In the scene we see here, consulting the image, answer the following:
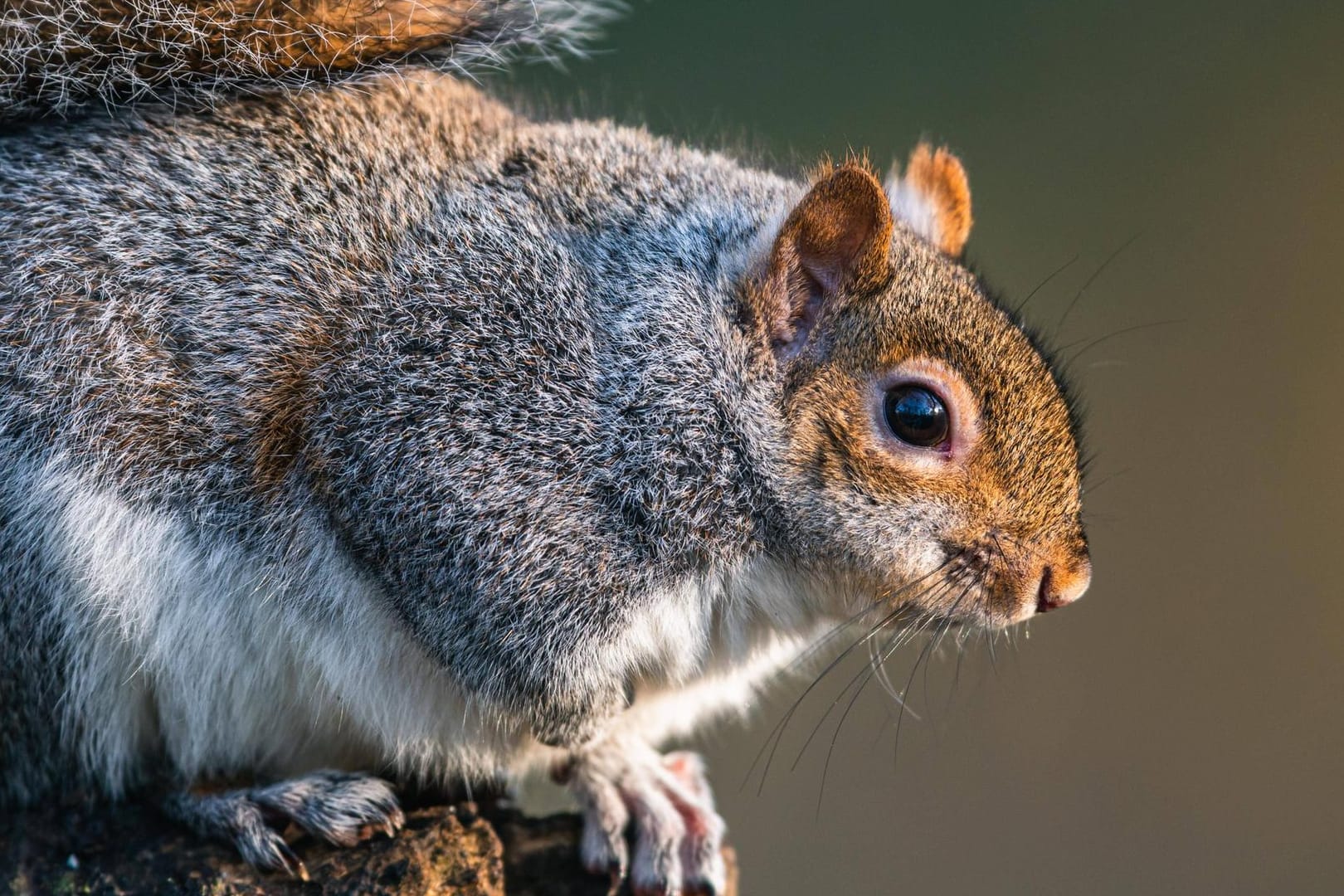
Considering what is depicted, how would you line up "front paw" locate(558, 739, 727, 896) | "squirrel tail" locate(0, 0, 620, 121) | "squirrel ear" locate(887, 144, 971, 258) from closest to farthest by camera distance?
"squirrel tail" locate(0, 0, 620, 121) < "front paw" locate(558, 739, 727, 896) < "squirrel ear" locate(887, 144, 971, 258)

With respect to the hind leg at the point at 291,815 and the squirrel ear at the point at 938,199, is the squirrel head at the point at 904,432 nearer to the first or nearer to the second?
the squirrel ear at the point at 938,199

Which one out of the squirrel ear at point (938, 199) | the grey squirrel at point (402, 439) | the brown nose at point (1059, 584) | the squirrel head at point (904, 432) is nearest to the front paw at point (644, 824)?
the grey squirrel at point (402, 439)

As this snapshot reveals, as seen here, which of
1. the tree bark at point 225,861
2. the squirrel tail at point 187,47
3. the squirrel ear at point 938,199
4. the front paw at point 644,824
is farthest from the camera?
the squirrel ear at point 938,199

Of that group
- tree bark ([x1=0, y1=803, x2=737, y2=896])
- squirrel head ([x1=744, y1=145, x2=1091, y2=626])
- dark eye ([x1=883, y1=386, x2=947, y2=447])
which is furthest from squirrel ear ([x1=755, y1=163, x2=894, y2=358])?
tree bark ([x1=0, y1=803, x2=737, y2=896])

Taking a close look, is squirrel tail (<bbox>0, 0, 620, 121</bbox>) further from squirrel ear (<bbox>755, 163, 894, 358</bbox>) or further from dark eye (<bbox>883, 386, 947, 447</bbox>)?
dark eye (<bbox>883, 386, 947, 447</bbox>)

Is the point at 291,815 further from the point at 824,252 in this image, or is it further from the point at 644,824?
the point at 824,252

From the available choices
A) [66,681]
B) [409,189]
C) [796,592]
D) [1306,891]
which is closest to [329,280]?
[409,189]

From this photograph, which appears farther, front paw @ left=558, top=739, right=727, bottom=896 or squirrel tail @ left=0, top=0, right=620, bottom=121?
front paw @ left=558, top=739, right=727, bottom=896

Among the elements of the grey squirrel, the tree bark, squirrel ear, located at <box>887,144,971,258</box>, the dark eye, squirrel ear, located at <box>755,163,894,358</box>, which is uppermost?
squirrel ear, located at <box>887,144,971,258</box>
